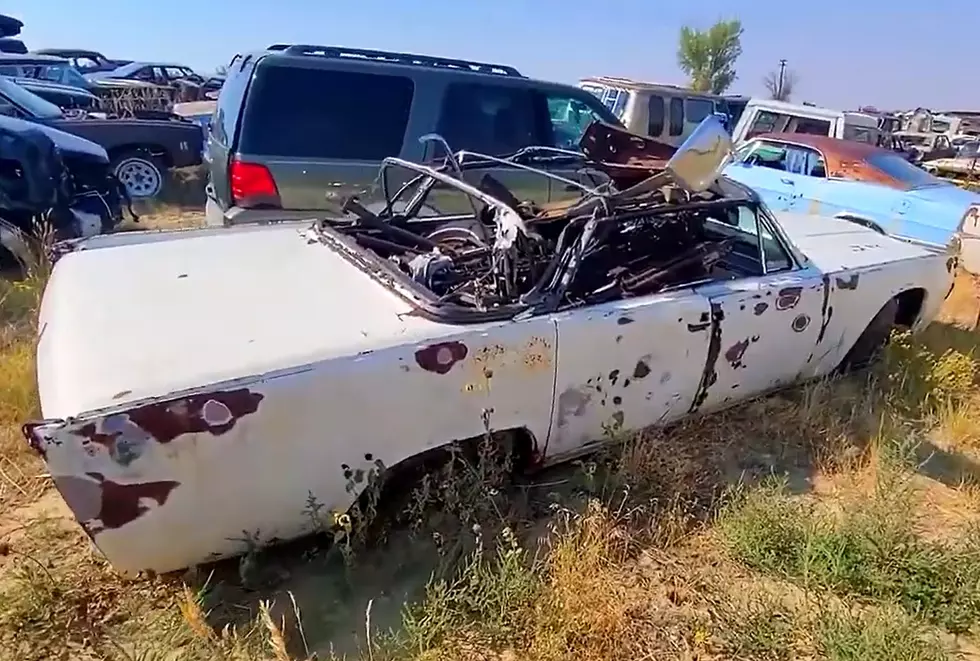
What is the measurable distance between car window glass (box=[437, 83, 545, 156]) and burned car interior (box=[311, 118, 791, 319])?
1.50 meters

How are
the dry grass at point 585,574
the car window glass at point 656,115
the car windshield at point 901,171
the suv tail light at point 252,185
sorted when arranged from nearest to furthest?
1. the dry grass at point 585,574
2. the suv tail light at point 252,185
3. the car windshield at point 901,171
4. the car window glass at point 656,115

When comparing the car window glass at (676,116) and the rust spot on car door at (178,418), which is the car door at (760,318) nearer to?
the rust spot on car door at (178,418)

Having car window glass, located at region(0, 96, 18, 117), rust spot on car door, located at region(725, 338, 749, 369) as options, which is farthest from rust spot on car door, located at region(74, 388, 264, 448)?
car window glass, located at region(0, 96, 18, 117)

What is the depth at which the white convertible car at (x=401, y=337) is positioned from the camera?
2.29 meters

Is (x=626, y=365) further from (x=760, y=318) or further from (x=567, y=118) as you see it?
(x=567, y=118)

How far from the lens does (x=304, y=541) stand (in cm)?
299

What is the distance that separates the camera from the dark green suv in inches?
203

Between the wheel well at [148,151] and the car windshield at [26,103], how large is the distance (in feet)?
2.34

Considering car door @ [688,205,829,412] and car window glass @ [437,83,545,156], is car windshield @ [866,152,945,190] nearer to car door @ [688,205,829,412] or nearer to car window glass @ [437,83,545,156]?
car window glass @ [437,83,545,156]

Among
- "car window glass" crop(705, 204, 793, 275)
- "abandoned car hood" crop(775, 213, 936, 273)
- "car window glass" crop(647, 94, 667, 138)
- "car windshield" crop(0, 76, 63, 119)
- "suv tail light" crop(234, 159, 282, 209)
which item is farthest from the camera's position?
"car window glass" crop(647, 94, 667, 138)

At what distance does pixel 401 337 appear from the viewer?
271 cm

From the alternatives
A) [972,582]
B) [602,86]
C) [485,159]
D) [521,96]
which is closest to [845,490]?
[972,582]

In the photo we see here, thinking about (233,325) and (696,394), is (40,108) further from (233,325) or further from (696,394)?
(696,394)

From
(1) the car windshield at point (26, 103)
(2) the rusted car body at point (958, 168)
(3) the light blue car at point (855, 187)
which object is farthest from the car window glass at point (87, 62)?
(2) the rusted car body at point (958, 168)
